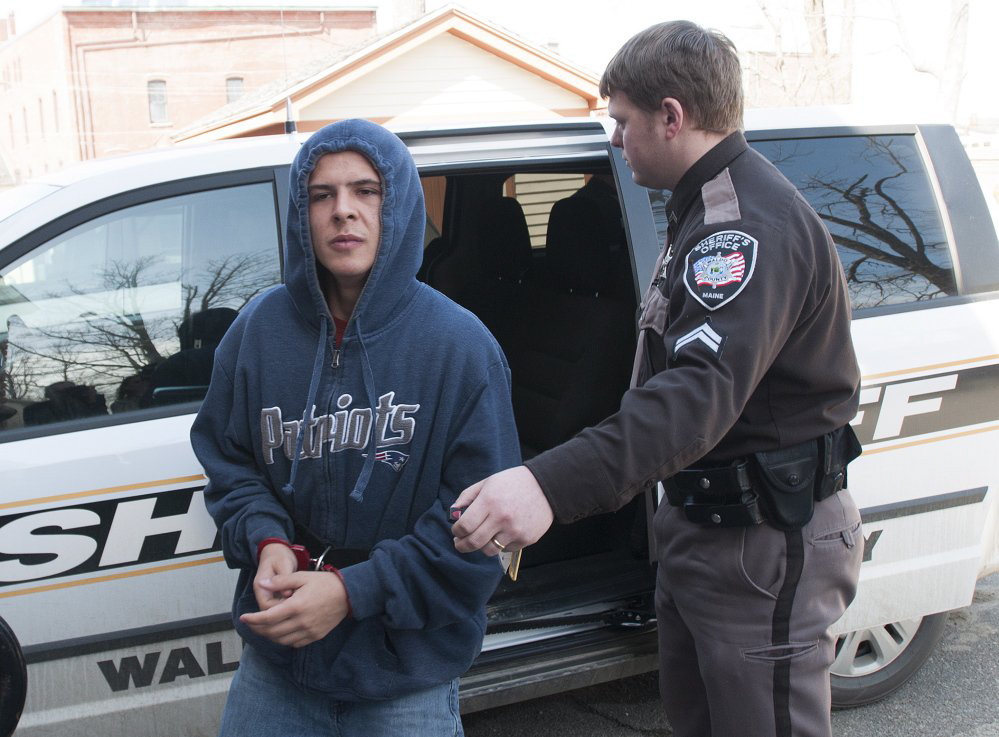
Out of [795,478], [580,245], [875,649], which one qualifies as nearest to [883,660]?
[875,649]

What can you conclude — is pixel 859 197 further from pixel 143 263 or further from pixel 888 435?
pixel 143 263

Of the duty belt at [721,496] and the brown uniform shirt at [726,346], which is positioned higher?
the brown uniform shirt at [726,346]

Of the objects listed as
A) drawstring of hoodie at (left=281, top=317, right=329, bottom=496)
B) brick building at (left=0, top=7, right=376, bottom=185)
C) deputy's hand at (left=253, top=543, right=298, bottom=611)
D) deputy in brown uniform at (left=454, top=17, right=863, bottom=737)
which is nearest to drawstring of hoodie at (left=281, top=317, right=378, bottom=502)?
drawstring of hoodie at (left=281, top=317, right=329, bottom=496)

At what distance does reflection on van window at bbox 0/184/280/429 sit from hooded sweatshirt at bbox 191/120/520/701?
783 millimetres

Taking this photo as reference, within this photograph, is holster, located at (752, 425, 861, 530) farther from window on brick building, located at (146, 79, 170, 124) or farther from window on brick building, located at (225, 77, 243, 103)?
window on brick building, located at (225, 77, 243, 103)

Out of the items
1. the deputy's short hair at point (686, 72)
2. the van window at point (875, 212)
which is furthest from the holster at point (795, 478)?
the van window at point (875, 212)

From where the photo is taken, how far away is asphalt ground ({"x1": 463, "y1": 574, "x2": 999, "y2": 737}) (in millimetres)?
3035

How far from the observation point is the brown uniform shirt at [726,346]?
5.20 ft

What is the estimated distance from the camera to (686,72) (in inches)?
72.1

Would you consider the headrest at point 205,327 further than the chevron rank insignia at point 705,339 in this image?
Yes

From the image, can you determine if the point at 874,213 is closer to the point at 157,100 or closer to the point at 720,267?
the point at 720,267

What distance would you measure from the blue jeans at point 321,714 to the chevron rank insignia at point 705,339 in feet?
2.51

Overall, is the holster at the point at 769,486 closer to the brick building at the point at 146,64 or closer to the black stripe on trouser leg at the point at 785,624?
the black stripe on trouser leg at the point at 785,624

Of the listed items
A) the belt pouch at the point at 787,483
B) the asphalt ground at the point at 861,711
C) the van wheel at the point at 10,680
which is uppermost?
the belt pouch at the point at 787,483
